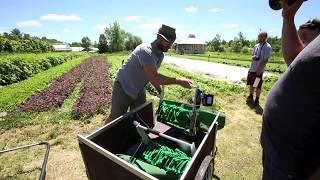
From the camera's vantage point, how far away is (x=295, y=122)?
1.42 meters

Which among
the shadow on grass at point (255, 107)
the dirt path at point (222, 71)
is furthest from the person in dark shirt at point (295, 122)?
the dirt path at point (222, 71)

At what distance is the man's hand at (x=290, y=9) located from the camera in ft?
6.21

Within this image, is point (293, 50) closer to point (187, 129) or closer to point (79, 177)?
point (187, 129)

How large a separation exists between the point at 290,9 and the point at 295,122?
3.21ft

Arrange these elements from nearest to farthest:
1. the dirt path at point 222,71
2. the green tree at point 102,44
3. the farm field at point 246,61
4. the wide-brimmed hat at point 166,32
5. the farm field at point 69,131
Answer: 1. the wide-brimmed hat at point 166,32
2. the farm field at point 69,131
3. the dirt path at point 222,71
4. the farm field at point 246,61
5. the green tree at point 102,44

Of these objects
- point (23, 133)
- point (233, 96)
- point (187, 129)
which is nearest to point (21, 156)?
point (23, 133)

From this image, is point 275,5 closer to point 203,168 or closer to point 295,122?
point 295,122

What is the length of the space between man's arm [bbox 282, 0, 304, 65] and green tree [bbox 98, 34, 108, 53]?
8122cm

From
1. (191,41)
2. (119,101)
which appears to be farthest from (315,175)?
(191,41)

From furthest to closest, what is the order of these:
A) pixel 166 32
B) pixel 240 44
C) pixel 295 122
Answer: pixel 240 44, pixel 166 32, pixel 295 122

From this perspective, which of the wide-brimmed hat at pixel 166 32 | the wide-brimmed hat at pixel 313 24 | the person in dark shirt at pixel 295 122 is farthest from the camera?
the wide-brimmed hat at pixel 166 32

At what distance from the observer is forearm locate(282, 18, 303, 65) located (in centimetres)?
205

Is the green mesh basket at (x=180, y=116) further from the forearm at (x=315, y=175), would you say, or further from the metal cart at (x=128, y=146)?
the forearm at (x=315, y=175)

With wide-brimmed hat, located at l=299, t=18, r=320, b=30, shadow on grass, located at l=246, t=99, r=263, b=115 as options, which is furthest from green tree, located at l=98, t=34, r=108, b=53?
wide-brimmed hat, located at l=299, t=18, r=320, b=30
